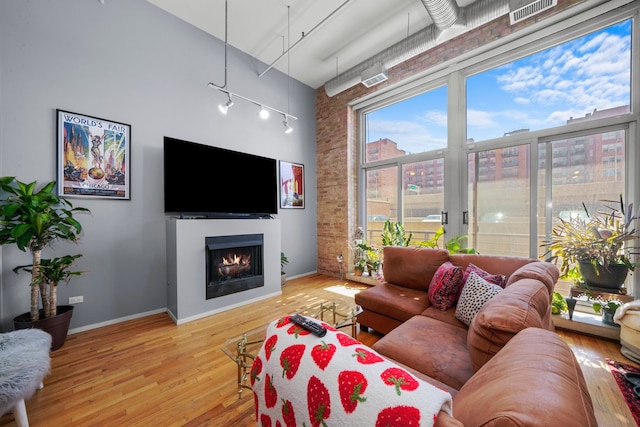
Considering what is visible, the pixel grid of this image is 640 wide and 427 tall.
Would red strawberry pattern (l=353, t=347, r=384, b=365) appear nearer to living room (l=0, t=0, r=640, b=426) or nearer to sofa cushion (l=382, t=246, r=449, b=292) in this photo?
sofa cushion (l=382, t=246, r=449, b=292)

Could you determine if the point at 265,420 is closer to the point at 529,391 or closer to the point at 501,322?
the point at 529,391

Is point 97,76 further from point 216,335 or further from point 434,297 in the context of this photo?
point 434,297

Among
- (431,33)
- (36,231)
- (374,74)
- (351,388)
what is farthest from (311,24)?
(351,388)

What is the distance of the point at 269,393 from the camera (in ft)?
2.97

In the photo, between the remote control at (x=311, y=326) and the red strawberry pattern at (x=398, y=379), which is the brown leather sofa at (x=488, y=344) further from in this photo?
the remote control at (x=311, y=326)

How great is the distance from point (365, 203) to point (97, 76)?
435 centimetres

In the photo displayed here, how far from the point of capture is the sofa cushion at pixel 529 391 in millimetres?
515

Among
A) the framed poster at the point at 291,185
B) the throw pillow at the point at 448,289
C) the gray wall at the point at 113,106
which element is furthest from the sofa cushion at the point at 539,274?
the framed poster at the point at 291,185

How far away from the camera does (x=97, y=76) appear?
277cm

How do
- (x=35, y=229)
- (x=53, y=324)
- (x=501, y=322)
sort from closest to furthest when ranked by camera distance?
(x=501, y=322)
(x=35, y=229)
(x=53, y=324)

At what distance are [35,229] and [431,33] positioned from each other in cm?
475

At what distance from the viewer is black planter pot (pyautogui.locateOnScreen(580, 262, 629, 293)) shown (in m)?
2.46

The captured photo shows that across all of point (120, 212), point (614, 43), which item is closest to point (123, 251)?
point (120, 212)

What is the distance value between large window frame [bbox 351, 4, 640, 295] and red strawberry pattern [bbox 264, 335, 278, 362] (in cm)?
357
